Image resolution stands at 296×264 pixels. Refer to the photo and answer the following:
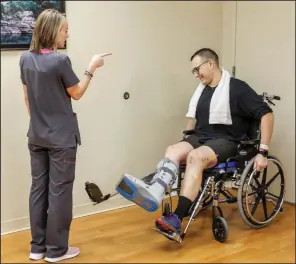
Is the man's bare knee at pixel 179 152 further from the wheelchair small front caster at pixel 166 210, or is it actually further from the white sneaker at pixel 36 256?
the white sneaker at pixel 36 256

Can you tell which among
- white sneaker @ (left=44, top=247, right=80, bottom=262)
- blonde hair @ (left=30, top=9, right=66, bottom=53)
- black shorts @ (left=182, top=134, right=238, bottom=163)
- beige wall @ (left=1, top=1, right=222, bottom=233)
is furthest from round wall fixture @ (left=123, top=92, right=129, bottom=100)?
white sneaker @ (left=44, top=247, right=80, bottom=262)

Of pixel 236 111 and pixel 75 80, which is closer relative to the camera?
pixel 75 80

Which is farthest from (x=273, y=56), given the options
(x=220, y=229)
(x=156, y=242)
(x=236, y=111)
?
(x=156, y=242)

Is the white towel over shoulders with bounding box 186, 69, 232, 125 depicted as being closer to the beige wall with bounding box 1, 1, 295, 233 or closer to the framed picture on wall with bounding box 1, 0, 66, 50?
the beige wall with bounding box 1, 1, 295, 233

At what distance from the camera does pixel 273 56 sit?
322cm

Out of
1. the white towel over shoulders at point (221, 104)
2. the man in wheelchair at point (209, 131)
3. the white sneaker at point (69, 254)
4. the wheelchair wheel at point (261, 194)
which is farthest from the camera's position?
the white towel over shoulders at point (221, 104)

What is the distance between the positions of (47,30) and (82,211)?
1.29m

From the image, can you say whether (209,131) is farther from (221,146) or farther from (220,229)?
(220,229)

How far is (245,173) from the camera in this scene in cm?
254

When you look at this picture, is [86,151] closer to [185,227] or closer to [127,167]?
[127,167]

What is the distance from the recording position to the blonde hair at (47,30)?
83.0 inches

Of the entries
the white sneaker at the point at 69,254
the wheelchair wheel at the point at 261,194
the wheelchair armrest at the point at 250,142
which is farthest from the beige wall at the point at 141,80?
the wheelchair armrest at the point at 250,142

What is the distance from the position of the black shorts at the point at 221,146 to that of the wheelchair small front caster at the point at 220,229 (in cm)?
33

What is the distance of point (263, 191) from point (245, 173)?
26 centimetres
